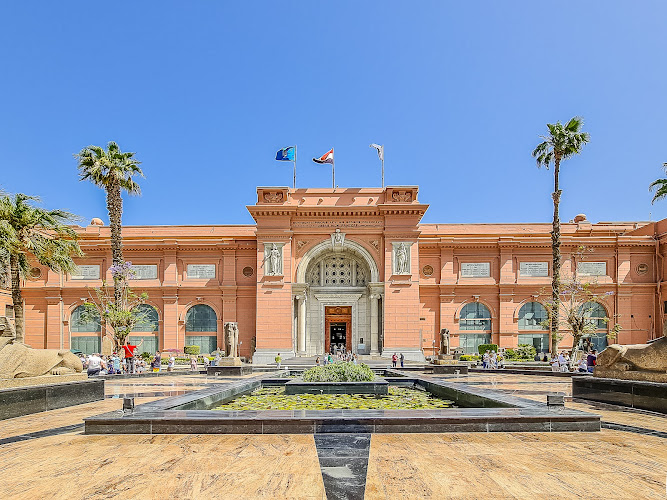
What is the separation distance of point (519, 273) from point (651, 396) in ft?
84.0

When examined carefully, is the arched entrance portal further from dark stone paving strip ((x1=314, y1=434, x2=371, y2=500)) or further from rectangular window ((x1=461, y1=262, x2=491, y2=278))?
dark stone paving strip ((x1=314, y1=434, x2=371, y2=500))

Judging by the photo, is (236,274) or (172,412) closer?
(172,412)

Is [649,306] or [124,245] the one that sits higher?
[124,245]

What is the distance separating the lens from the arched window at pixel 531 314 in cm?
3400

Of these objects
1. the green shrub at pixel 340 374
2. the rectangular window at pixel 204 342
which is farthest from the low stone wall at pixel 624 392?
the rectangular window at pixel 204 342

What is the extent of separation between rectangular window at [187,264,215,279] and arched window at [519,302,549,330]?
21.4m

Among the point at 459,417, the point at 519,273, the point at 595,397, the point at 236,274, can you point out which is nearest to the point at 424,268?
the point at 519,273

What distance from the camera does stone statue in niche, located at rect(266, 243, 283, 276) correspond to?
31031mm

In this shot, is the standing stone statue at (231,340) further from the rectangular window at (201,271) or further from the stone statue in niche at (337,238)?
the rectangular window at (201,271)

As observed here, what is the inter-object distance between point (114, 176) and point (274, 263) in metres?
10.4

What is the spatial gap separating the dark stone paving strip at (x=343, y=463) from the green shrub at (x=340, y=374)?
19.1ft

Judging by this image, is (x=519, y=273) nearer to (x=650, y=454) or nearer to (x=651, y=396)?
(x=651, y=396)

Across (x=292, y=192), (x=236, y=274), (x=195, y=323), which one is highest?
(x=292, y=192)

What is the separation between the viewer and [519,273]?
1355 inches
